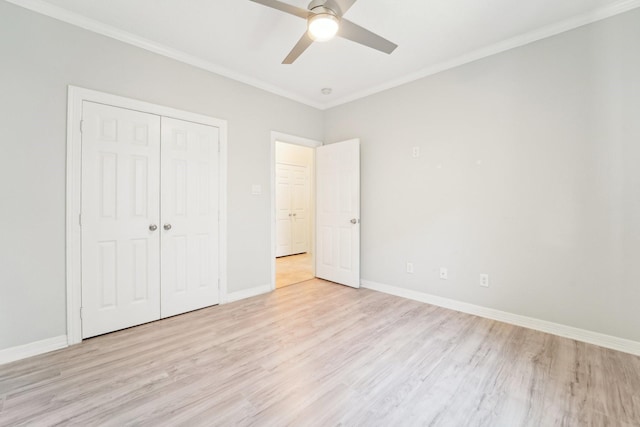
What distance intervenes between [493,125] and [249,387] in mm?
3126

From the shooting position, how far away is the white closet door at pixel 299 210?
21.1ft

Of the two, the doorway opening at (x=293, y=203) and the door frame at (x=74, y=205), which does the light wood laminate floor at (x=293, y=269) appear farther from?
the door frame at (x=74, y=205)

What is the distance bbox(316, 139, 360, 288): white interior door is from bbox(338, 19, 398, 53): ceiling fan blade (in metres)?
1.65

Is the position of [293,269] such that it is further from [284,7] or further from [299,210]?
[284,7]

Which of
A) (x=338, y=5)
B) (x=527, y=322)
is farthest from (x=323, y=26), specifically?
(x=527, y=322)

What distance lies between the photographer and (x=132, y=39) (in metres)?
2.49

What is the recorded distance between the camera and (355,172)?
12.3ft

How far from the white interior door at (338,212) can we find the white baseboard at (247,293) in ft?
3.22

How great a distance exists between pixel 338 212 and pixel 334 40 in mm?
2137

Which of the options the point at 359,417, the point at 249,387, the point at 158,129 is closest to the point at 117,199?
the point at 158,129

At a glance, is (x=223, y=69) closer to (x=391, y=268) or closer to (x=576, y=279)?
(x=391, y=268)

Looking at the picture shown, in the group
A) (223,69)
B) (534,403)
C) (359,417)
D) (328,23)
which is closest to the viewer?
(359,417)

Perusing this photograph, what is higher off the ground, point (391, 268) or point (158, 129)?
point (158, 129)

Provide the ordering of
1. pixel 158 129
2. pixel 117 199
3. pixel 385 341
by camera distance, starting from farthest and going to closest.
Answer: pixel 158 129
pixel 117 199
pixel 385 341
